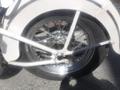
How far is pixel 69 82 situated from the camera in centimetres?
353

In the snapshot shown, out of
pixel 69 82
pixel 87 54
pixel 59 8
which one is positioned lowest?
pixel 69 82

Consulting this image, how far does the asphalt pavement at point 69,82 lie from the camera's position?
3.49 m

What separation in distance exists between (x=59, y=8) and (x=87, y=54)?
24.6 inches

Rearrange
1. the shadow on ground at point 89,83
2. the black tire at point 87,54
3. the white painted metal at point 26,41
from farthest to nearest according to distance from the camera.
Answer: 1. the shadow on ground at point 89,83
2. the black tire at point 87,54
3. the white painted metal at point 26,41

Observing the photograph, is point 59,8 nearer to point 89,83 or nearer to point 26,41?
point 26,41

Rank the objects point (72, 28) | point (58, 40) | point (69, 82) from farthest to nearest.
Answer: point (69, 82), point (58, 40), point (72, 28)

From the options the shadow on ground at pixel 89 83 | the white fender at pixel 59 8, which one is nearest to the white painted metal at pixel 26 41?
the white fender at pixel 59 8

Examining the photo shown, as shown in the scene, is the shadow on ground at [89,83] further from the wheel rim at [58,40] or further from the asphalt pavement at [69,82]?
the wheel rim at [58,40]

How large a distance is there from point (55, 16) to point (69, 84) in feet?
2.50

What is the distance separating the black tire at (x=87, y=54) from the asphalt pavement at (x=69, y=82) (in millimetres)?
78

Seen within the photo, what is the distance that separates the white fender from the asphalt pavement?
48 centimetres

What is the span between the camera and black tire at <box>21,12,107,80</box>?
3289 millimetres

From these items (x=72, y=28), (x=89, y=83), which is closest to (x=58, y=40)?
(x=72, y=28)

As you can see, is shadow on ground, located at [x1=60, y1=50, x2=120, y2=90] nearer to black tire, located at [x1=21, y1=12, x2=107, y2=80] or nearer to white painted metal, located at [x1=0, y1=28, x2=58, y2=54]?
black tire, located at [x1=21, y1=12, x2=107, y2=80]
